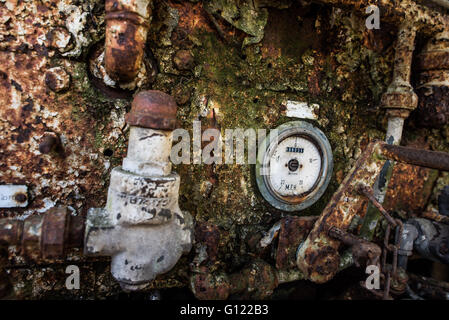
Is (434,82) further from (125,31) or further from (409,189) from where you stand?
(125,31)

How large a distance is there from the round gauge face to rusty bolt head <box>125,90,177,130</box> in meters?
0.66

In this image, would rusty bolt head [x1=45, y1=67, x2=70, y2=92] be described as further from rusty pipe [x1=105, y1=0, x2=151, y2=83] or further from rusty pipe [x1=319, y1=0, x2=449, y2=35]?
rusty pipe [x1=319, y1=0, x2=449, y2=35]

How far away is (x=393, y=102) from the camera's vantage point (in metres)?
1.47

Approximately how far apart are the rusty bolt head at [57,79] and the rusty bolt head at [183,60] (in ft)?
1.43

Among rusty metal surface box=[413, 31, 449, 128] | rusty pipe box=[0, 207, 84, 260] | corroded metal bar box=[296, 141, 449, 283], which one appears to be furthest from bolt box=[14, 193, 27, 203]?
rusty metal surface box=[413, 31, 449, 128]

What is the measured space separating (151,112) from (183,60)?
425 mm

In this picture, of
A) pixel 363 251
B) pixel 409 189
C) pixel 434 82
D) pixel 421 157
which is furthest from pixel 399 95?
pixel 363 251

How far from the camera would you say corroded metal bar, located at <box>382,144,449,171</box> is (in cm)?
97

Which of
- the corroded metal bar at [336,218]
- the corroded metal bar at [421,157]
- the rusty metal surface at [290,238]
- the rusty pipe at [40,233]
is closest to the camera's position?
the rusty pipe at [40,233]

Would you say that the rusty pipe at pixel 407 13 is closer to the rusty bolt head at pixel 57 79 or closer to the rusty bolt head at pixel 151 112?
the rusty bolt head at pixel 151 112

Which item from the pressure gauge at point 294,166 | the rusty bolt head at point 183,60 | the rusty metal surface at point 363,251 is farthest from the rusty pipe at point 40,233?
the rusty metal surface at point 363,251

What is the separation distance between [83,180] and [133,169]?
333 mm

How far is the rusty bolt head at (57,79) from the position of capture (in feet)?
3.43
